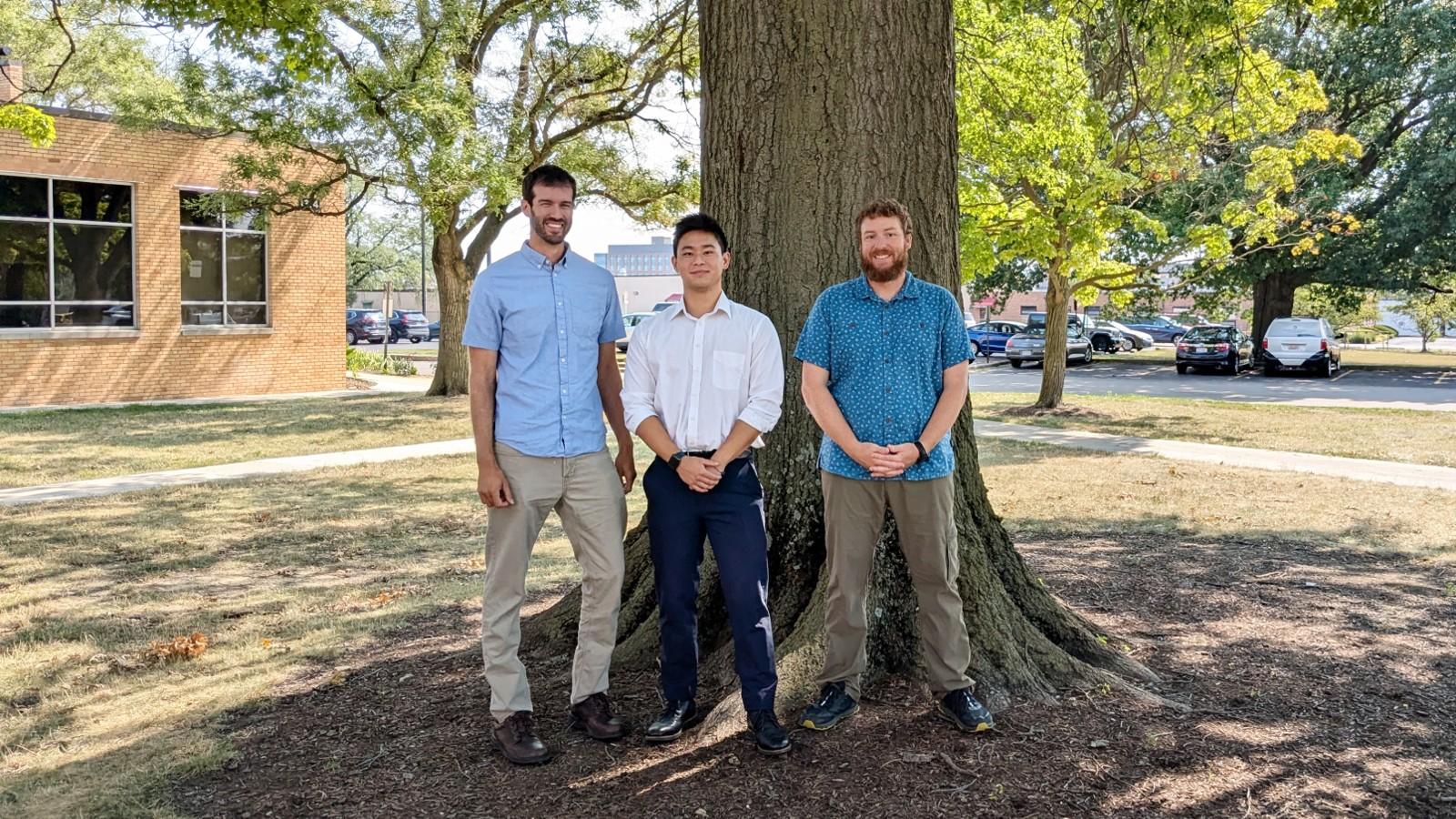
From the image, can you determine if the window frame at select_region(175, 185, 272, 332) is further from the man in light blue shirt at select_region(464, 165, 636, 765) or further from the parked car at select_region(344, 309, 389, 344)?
the parked car at select_region(344, 309, 389, 344)

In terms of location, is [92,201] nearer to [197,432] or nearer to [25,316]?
[25,316]

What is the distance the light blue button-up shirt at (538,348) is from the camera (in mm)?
3861

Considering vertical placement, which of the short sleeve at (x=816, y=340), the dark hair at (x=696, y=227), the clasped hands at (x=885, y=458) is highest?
the dark hair at (x=696, y=227)

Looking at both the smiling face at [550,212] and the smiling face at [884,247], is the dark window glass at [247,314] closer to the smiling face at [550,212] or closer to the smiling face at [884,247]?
the smiling face at [550,212]

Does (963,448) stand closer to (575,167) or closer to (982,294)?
(575,167)

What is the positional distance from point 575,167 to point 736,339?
16900mm

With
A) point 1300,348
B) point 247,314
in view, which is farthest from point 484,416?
point 1300,348

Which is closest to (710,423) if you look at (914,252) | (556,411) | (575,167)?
(556,411)

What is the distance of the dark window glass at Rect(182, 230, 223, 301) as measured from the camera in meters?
21.6

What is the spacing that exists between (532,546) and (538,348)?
71cm

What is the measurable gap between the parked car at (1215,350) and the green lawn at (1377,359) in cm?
A: 485

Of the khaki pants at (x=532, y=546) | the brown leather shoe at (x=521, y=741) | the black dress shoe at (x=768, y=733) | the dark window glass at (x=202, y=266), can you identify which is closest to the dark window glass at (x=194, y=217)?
the dark window glass at (x=202, y=266)

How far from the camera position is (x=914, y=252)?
14.5ft

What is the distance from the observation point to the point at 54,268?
1978 cm
